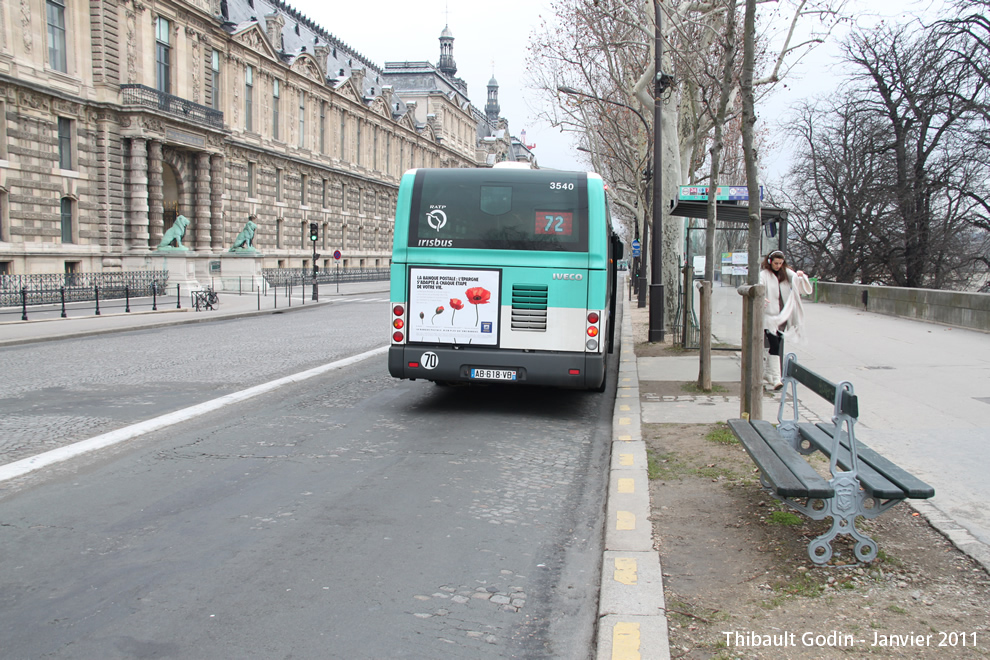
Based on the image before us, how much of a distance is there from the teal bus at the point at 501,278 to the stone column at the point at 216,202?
4202 centimetres

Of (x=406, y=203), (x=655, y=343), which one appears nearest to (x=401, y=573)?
(x=406, y=203)

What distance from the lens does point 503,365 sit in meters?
9.05

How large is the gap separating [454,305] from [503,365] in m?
0.91

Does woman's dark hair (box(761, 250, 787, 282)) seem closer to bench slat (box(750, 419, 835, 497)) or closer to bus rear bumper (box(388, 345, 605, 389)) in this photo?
bus rear bumper (box(388, 345, 605, 389))

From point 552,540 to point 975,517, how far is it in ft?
8.68

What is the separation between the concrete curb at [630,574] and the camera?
135 inches

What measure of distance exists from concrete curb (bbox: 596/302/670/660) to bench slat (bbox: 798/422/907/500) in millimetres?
1161

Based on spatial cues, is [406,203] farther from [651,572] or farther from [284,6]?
[284,6]

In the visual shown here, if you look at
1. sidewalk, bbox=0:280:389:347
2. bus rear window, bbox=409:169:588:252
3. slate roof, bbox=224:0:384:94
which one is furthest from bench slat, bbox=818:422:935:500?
slate roof, bbox=224:0:384:94

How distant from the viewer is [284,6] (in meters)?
64.8

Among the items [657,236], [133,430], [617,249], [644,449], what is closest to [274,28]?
[657,236]

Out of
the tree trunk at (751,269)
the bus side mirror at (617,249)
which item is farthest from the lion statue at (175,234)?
the tree trunk at (751,269)

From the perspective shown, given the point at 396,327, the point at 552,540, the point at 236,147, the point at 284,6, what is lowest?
the point at 552,540

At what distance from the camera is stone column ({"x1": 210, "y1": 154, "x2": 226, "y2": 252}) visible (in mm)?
47991
